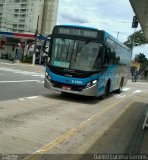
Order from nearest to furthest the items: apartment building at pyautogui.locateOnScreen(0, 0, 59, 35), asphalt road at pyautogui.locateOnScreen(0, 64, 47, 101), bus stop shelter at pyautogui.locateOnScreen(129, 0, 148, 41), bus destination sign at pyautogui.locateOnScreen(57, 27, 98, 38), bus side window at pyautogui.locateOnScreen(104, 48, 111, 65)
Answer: bus stop shelter at pyautogui.locateOnScreen(129, 0, 148, 41)
asphalt road at pyautogui.locateOnScreen(0, 64, 47, 101)
bus destination sign at pyautogui.locateOnScreen(57, 27, 98, 38)
bus side window at pyautogui.locateOnScreen(104, 48, 111, 65)
apartment building at pyautogui.locateOnScreen(0, 0, 59, 35)

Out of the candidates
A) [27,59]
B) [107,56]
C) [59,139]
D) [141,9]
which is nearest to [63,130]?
[59,139]

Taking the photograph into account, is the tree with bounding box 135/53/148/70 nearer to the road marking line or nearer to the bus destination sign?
the bus destination sign

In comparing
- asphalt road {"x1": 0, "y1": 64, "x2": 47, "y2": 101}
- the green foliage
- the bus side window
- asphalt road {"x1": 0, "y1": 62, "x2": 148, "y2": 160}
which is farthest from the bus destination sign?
the green foliage

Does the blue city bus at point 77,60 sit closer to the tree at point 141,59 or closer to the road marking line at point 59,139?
the road marking line at point 59,139

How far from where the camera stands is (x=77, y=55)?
56.6ft

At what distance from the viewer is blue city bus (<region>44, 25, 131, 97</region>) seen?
56.0ft

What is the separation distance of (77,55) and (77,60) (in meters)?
0.21

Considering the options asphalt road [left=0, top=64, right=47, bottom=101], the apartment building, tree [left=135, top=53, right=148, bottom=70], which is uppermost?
the apartment building

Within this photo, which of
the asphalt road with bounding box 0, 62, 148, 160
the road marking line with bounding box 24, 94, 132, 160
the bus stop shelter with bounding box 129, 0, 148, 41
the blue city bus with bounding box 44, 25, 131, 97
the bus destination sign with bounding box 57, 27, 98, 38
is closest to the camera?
the road marking line with bounding box 24, 94, 132, 160

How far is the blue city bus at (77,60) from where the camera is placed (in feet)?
56.0

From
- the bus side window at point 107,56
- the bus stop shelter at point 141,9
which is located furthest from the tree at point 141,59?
the bus stop shelter at point 141,9

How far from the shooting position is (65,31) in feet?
58.5

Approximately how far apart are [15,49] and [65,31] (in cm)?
6153

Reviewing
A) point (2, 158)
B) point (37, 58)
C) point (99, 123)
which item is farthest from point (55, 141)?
point (37, 58)
